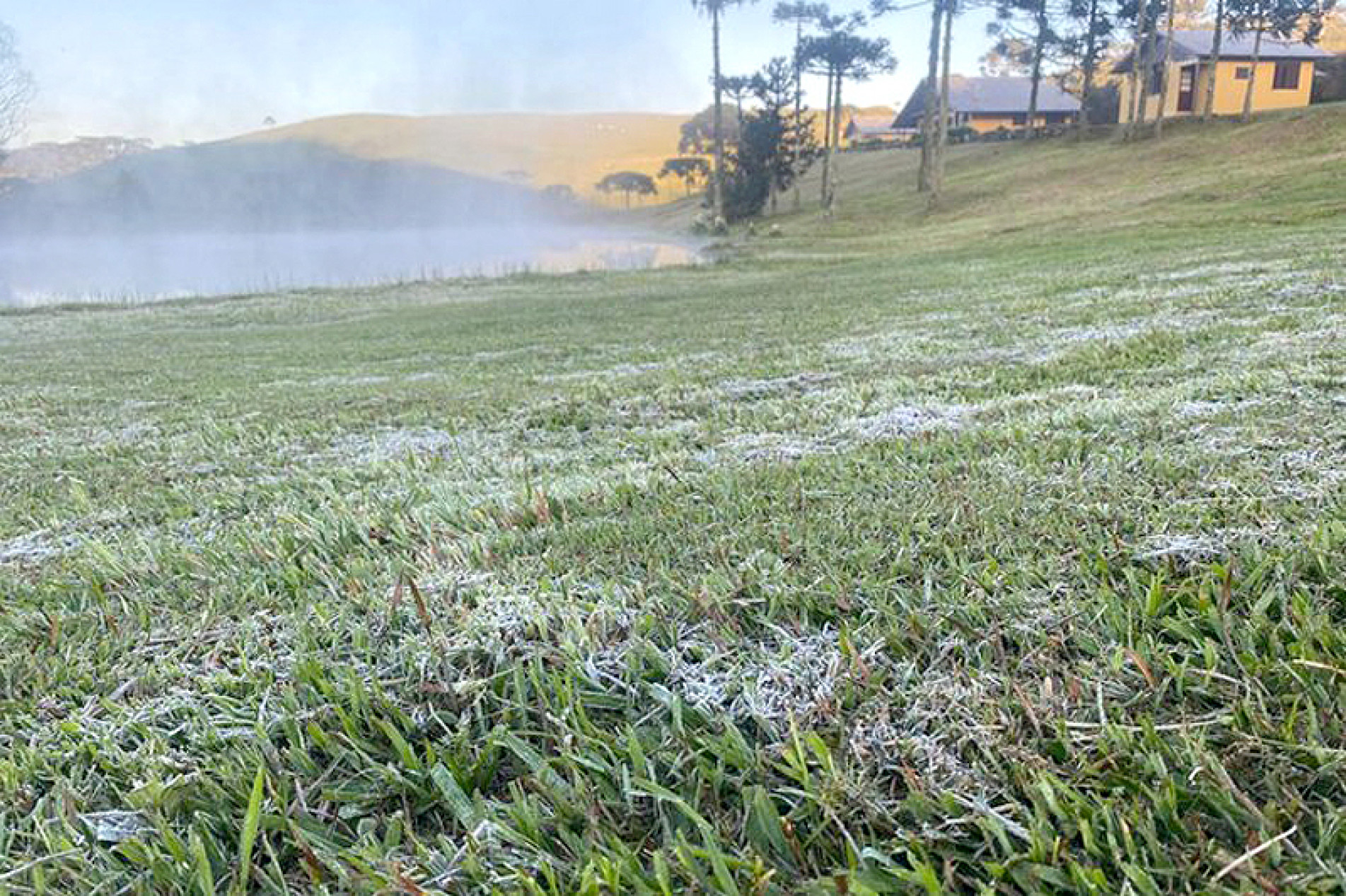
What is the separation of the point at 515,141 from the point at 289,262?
82.8 m

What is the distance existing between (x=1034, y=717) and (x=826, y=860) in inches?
13.6

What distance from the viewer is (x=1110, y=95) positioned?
4219cm

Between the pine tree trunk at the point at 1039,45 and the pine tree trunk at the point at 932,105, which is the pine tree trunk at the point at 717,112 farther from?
the pine tree trunk at the point at 1039,45

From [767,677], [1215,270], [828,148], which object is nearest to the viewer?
[767,677]

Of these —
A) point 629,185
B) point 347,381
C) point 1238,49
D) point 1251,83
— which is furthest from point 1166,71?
point 629,185

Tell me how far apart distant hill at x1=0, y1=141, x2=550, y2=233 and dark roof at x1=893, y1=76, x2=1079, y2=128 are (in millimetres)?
38188

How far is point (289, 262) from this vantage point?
31438mm

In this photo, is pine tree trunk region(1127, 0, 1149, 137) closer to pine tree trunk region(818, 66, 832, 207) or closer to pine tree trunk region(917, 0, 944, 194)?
pine tree trunk region(917, 0, 944, 194)

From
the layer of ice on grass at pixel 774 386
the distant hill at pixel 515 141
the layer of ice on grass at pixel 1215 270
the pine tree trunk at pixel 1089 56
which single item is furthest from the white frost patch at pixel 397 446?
the distant hill at pixel 515 141

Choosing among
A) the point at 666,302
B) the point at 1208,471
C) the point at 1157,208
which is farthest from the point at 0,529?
the point at 1157,208

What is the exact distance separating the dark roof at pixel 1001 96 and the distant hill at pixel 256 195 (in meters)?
38.2

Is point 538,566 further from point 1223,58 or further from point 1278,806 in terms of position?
point 1223,58

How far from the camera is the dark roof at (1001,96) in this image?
181ft

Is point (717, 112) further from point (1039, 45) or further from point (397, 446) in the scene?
point (397, 446)
